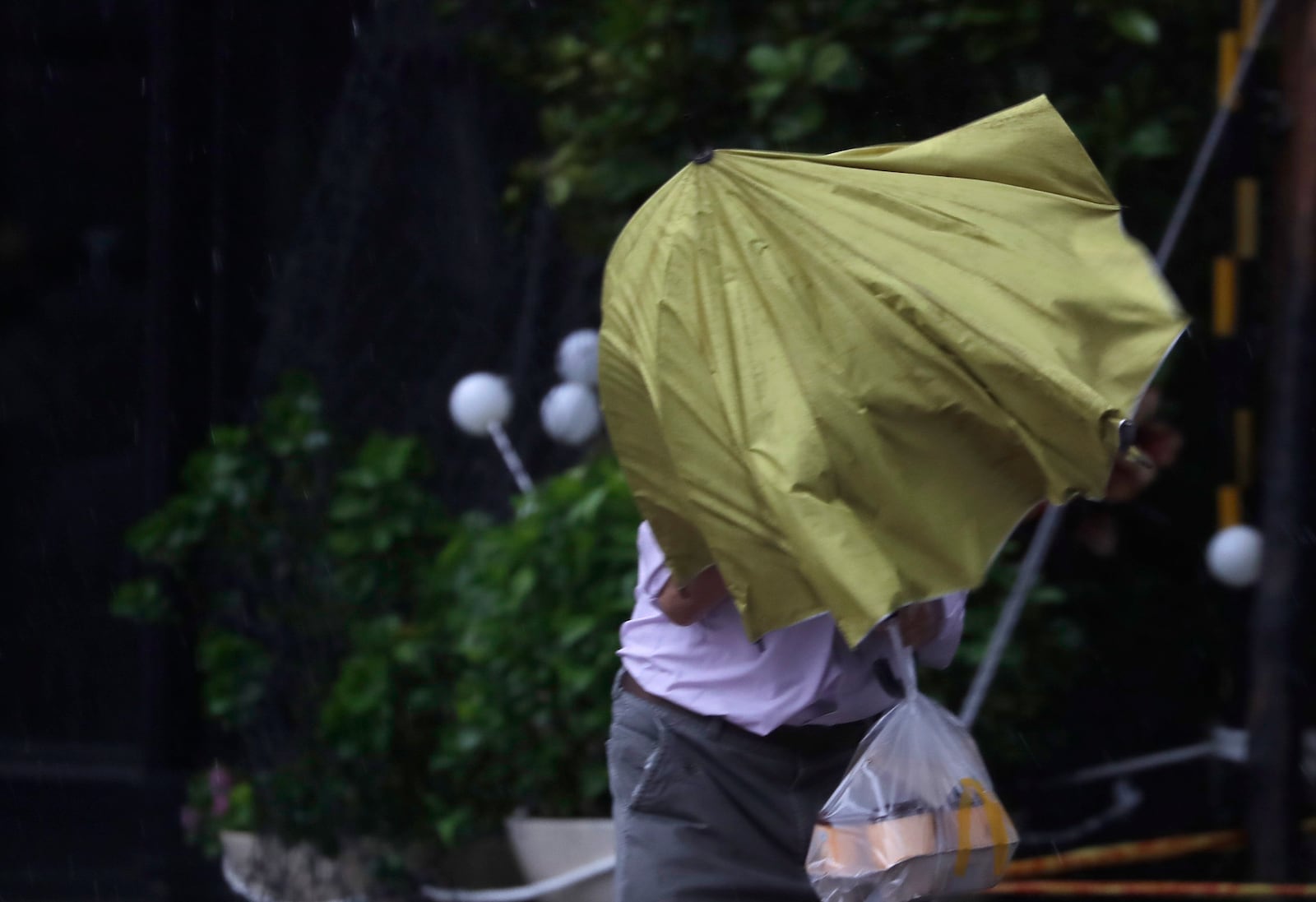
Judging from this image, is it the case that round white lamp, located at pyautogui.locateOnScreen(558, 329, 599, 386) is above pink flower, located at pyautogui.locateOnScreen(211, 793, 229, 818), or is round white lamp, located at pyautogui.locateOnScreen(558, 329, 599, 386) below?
above

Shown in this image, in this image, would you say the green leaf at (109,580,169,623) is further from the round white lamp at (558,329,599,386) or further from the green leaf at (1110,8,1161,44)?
the green leaf at (1110,8,1161,44)

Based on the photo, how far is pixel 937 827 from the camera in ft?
7.41

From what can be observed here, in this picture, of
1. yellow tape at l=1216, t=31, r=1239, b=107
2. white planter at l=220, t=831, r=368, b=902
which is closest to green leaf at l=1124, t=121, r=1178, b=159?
yellow tape at l=1216, t=31, r=1239, b=107

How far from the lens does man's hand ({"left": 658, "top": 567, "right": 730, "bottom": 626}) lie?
2418 mm

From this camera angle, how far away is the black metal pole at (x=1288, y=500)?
14.1ft

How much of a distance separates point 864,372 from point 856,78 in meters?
2.58

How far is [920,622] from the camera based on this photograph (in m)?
2.50

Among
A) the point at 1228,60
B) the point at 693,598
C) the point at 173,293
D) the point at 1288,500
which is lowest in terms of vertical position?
the point at 693,598

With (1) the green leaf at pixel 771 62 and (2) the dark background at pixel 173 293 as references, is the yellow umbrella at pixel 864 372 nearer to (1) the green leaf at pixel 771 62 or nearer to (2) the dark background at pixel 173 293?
(1) the green leaf at pixel 771 62

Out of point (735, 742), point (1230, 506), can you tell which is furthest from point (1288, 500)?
point (735, 742)

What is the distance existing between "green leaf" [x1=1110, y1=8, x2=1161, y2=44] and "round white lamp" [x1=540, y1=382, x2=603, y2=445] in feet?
5.55

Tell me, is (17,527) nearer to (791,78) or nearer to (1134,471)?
(791,78)

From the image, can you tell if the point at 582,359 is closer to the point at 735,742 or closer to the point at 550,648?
the point at 550,648

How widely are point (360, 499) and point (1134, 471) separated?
2027 millimetres
